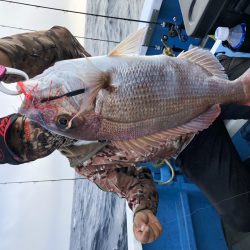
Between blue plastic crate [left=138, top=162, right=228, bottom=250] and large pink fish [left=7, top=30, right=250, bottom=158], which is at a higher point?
large pink fish [left=7, top=30, right=250, bottom=158]

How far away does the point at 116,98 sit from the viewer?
0.99 meters

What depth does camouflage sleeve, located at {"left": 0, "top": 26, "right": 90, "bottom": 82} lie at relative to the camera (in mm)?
1250

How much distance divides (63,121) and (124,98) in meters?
0.19

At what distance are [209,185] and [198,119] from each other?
893 millimetres

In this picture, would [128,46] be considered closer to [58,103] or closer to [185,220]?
[58,103]

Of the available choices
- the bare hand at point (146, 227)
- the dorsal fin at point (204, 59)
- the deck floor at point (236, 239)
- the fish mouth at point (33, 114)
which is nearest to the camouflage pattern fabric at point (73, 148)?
the bare hand at point (146, 227)

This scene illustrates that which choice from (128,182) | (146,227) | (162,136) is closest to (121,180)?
(128,182)

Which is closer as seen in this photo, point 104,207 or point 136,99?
point 136,99

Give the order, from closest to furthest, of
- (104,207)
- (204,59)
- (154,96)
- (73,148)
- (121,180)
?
1. (154,96)
2. (204,59)
3. (73,148)
4. (121,180)
5. (104,207)

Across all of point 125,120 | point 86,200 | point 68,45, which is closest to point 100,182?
point 68,45

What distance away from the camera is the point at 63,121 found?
0.95 m

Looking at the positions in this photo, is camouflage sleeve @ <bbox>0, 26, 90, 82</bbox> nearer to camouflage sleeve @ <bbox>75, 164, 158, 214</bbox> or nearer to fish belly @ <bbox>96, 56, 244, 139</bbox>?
fish belly @ <bbox>96, 56, 244, 139</bbox>

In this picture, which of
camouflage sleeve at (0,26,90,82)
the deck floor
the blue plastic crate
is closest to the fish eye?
camouflage sleeve at (0,26,90,82)

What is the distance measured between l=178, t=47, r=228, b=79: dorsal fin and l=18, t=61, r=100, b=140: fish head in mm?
467
